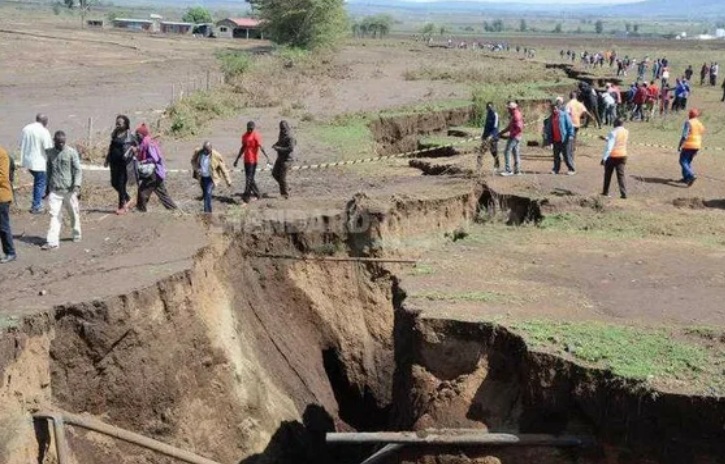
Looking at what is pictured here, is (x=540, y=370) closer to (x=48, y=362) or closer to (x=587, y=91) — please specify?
(x=48, y=362)

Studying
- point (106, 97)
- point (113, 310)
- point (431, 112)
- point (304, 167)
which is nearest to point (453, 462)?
point (113, 310)

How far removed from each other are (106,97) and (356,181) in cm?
2134

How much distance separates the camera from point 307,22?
59.9m

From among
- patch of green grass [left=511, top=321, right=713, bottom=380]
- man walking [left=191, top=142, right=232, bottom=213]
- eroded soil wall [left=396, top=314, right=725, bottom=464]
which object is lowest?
eroded soil wall [left=396, top=314, right=725, bottom=464]

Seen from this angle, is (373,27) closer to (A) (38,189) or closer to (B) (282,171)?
(B) (282,171)

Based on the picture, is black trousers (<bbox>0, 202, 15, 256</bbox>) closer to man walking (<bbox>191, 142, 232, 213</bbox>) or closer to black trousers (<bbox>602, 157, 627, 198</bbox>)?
man walking (<bbox>191, 142, 232, 213</bbox>)

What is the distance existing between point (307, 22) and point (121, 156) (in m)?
46.9

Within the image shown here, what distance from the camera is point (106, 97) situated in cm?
3719

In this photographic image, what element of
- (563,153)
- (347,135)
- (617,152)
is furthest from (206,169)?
(347,135)

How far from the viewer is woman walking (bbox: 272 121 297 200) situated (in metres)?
16.6

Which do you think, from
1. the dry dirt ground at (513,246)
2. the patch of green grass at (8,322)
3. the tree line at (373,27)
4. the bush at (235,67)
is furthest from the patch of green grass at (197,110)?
the tree line at (373,27)

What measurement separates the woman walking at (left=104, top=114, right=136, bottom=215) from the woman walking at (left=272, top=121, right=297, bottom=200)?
281 cm

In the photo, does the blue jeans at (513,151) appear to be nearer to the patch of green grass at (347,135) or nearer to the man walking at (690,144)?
the man walking at (690,144)

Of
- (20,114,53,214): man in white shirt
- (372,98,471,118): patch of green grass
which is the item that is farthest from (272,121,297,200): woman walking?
(372,98,471,118): patch of green grass
